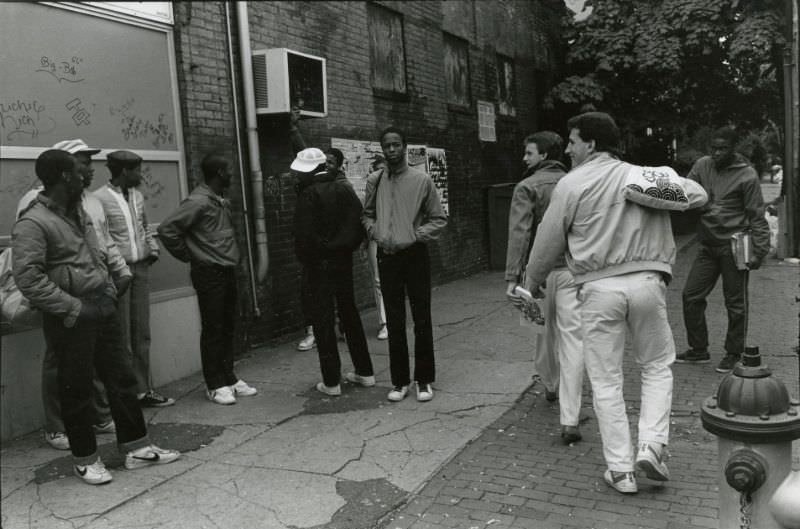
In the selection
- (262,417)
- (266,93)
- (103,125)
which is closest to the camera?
(262,417)

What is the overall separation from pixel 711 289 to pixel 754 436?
4076 millimetres

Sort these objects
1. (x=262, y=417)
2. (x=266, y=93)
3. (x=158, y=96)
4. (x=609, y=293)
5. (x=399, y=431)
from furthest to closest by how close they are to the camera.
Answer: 1. (x=266, y=93)
2. (x=158, y=96)
3. (x=262, y=417)
4. (x=399, y=431)
5. (x=609, y=293)

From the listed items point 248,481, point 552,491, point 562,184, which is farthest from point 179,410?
point 562,184

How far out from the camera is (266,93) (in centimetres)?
746

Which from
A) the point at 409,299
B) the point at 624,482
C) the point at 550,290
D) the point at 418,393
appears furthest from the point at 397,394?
the point at 624,482

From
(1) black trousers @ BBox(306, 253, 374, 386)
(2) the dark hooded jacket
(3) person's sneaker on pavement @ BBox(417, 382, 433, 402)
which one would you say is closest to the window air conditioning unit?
(2) the dark hooded jacket

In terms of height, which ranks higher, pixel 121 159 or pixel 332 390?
pixel 121 159

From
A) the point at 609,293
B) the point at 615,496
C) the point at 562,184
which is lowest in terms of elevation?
the point at 615,496

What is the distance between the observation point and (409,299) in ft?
18.7

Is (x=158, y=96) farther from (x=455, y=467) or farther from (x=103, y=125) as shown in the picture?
(x=455, y=467)

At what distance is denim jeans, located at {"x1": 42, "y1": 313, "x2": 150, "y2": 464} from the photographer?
13.9 ft

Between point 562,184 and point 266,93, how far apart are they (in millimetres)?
4089

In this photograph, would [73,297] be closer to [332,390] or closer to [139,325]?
[139,325]

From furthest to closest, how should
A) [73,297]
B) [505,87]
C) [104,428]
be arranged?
[505,87], [104,428], [73,297]
